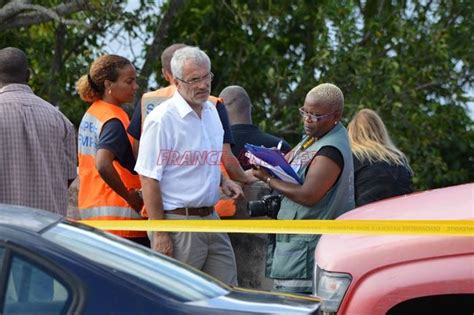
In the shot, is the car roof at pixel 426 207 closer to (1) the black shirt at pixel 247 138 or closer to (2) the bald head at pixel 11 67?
(1) the black shirt at pixel 247 138

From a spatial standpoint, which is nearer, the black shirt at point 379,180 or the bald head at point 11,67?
the bald head at point 11,67

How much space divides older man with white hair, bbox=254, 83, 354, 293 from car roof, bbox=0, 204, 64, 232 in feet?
6.96

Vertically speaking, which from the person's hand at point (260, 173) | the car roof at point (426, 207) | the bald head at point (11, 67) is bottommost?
the car roof at point (426, 207)

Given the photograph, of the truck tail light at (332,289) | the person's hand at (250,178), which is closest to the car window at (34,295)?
the truck tail light at (332,289)

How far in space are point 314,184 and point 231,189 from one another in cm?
56

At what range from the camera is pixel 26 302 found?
4.01 metres

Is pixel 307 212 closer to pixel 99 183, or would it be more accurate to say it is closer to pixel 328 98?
pixel 328 98

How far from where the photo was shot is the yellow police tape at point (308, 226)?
5297mm

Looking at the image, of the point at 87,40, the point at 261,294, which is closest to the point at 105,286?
the point at 261,294

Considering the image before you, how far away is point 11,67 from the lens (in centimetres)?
683

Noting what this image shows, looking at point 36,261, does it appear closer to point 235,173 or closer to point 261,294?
point 261,294

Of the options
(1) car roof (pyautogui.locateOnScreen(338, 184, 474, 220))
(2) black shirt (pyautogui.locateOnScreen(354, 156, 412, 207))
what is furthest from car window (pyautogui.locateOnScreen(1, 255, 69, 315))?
(2) black shirt (pyautogui.locateOnScreen(354, 156, 412, 207))

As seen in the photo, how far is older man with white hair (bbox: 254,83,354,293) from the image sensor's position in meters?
6.48

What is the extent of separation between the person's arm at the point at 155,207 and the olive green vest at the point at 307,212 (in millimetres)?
587
